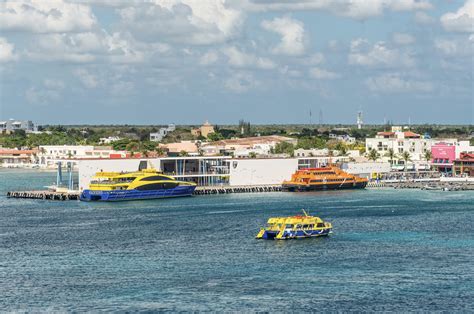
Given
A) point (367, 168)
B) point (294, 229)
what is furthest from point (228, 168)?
point (294, 229)

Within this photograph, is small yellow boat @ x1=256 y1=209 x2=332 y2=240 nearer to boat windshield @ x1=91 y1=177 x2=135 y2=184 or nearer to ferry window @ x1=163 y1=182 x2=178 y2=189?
boat windshield @ x1=91 y1=177 x2=135 y2=184

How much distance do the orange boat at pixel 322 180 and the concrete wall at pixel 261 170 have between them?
9.28 ft

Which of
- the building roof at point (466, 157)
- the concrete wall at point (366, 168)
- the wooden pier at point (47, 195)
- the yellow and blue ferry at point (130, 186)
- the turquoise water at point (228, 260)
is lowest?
the turquoise water at point (228, 260)

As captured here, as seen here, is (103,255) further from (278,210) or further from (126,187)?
(126,187)

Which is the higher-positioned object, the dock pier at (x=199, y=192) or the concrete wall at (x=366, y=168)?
the concrete wall at (x=366, y=168)

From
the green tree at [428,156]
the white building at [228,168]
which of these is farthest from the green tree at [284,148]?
the white building at [228,168]

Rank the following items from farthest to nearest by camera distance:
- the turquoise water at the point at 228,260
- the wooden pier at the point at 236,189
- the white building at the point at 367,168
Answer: the white building at the point at 367,168, the wooden pier at the point at 236,189, the turquoise water at the point at 228,260

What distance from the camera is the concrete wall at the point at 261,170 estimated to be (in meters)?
131

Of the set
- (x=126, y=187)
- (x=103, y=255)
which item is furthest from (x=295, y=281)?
(x=126, y=187)

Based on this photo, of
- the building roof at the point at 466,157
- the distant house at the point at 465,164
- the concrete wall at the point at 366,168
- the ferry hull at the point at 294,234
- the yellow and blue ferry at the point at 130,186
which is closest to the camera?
the ferry hull at the point at 294,234

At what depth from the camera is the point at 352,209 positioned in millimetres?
99375

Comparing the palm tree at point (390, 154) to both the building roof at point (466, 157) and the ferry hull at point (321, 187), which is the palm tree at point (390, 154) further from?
the ferry hull at point (321, 187)

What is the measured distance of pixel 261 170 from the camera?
132 meters

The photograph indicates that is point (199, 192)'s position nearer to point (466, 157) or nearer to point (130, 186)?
point (130, 186)
